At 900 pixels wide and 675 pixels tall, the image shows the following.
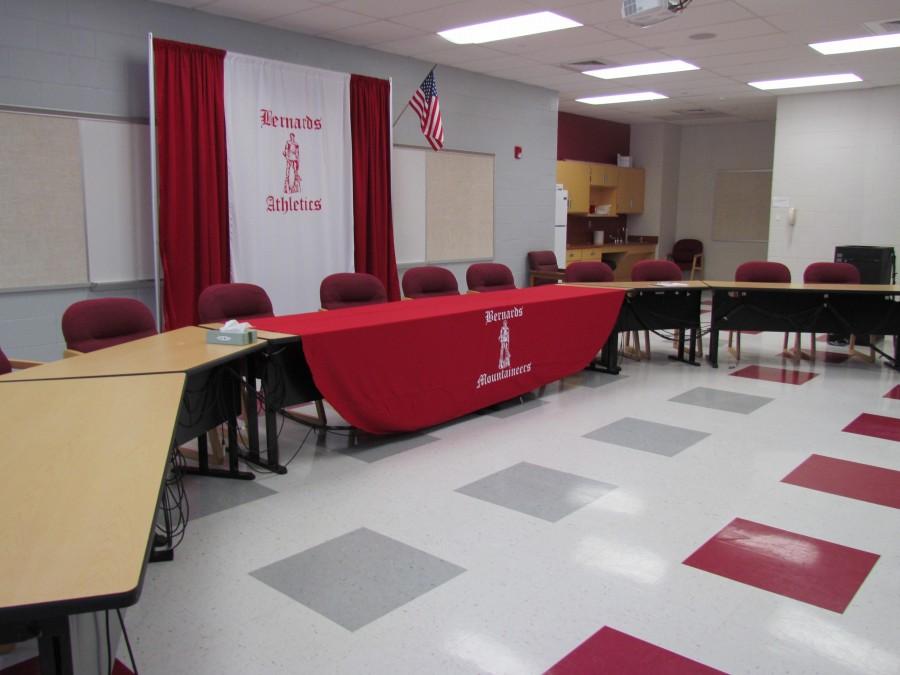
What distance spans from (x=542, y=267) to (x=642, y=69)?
2.46 m

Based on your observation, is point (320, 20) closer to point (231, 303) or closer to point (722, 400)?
point (231, 303)

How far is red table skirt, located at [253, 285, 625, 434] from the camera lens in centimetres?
374

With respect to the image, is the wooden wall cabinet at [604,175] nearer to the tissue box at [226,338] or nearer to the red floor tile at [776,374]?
the red floor tile at [776,374]

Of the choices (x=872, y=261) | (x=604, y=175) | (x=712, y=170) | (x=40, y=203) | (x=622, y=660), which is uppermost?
(x=712, y=170)

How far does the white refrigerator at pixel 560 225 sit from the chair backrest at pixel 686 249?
12.2ft

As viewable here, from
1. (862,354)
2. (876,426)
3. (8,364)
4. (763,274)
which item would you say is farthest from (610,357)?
(8,364)

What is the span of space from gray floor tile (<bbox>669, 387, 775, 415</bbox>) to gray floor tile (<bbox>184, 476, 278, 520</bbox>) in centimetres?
301

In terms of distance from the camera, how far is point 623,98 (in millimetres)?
9375

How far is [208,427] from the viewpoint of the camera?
336 cm

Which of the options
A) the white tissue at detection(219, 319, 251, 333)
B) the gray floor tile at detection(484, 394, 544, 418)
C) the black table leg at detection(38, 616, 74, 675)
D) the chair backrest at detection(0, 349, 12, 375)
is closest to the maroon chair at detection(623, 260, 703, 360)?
the gray floor tile at detection(484, 394, 544, 418)

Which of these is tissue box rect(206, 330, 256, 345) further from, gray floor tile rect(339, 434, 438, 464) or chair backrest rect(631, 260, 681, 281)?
chair backrest rect(631, 260, 681, 281)

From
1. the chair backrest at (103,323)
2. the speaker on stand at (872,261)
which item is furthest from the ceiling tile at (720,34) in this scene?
the chair backrest at (103,323)

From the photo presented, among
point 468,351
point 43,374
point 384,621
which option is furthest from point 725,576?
point 43,374

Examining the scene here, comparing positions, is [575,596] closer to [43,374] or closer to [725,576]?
[725,576]
